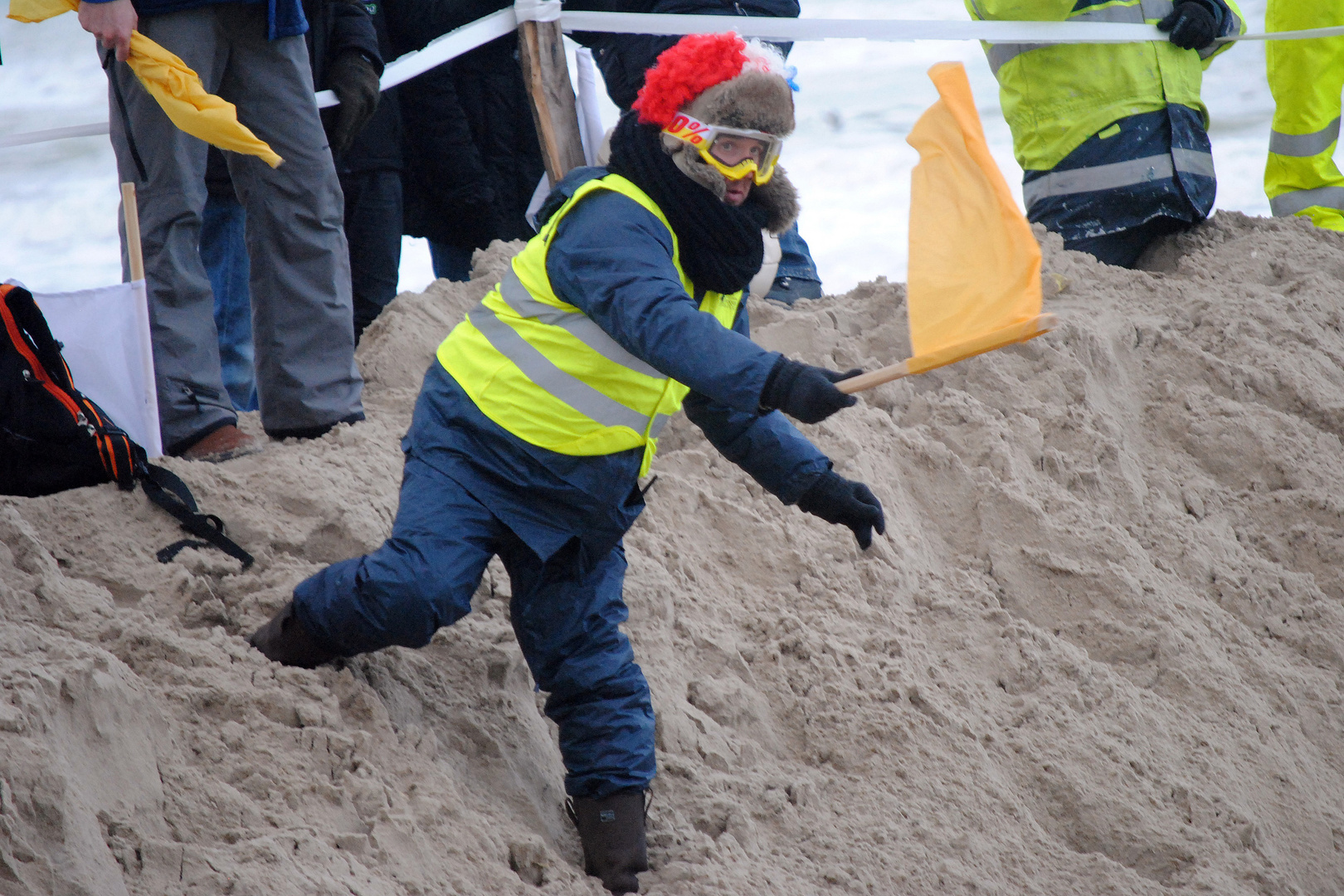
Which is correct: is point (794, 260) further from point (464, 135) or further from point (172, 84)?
point (172, 84)

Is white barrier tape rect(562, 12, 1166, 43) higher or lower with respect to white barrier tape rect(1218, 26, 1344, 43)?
higher

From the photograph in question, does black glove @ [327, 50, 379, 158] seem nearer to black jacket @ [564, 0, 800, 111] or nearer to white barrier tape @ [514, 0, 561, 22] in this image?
white barrier tape @ [514, 0, 561, 22]

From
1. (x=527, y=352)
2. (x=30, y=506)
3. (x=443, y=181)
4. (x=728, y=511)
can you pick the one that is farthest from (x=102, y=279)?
(x=527, y=352)

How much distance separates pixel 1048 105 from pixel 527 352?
10.3ft

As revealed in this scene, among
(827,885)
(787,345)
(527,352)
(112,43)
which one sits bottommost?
(827,885)

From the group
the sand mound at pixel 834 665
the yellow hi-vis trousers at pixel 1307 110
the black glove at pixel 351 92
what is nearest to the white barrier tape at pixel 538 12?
the black glove at pixel 351 92

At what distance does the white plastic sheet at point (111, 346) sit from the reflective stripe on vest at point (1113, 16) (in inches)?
133

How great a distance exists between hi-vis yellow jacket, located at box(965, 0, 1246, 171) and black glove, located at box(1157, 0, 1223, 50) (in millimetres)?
41

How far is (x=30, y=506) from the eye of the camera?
2711 millimetres

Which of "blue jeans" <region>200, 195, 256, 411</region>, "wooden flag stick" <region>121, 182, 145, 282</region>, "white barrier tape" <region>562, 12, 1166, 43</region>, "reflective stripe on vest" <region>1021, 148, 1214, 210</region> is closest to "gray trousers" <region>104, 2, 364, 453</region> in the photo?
"wooden flag stick" <region>121, 182, 145, 282</region>

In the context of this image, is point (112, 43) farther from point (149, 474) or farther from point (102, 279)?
point (102, 279)

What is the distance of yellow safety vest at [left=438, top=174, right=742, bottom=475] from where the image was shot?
2.34 metres

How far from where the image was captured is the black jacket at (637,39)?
416cm

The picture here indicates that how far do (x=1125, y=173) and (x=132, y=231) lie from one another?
359 centimetres
